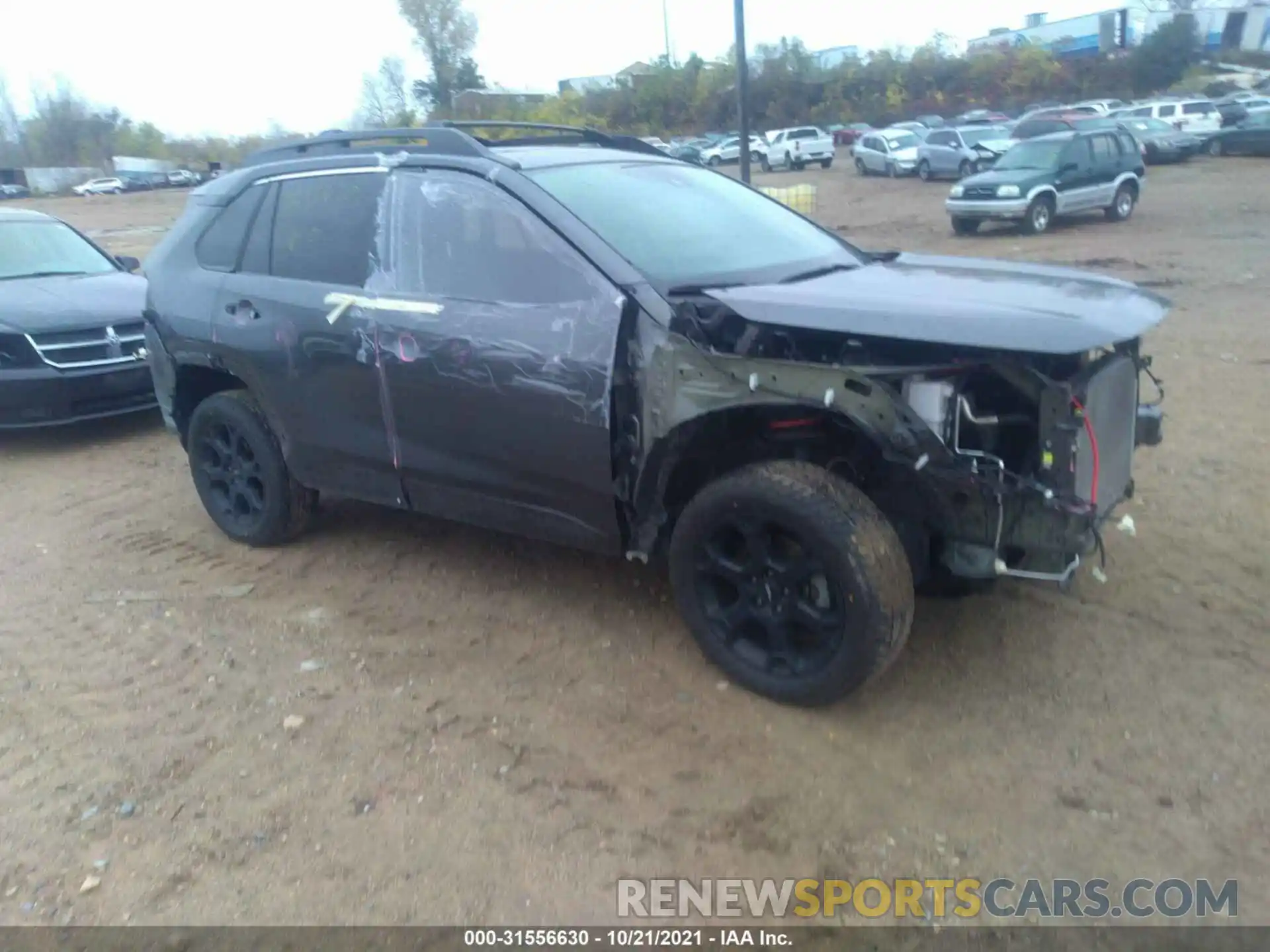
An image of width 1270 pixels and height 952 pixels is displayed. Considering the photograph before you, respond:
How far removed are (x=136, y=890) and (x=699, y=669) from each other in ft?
6.39

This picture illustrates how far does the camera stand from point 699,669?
390 cm

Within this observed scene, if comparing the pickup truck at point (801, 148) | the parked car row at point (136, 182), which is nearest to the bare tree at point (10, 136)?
the parked car row at point (136, 182)

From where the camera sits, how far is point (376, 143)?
475 cm

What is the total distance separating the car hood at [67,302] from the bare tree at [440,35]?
46402mm

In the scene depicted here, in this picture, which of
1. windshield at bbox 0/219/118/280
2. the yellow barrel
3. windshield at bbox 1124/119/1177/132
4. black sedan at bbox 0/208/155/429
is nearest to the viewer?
black sedan at bbox 0/208/155/429

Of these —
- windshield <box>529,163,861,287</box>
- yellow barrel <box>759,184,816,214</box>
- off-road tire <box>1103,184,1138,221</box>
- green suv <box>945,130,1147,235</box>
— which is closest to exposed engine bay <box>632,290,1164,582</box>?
windshield <box>529,163,861,287</box>

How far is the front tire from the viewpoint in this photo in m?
17.4

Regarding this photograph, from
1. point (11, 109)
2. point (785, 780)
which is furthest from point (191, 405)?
point (11, 109)

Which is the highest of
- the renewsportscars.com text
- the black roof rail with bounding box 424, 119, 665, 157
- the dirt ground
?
the black roof rail with bounding box 424, 119, 665, 157

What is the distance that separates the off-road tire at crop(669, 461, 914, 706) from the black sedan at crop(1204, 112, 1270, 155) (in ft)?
99.5

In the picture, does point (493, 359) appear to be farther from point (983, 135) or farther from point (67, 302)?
point (983, 135)

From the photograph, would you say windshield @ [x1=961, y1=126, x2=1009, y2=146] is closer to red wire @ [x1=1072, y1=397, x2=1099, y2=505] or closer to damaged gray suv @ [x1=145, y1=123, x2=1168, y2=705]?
damaged gray suv @ [x1=145, y1=123, x2=1168, y2=705]

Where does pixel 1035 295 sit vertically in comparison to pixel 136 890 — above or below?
above

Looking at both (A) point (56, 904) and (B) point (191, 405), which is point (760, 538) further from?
(B) point (191, 405)
